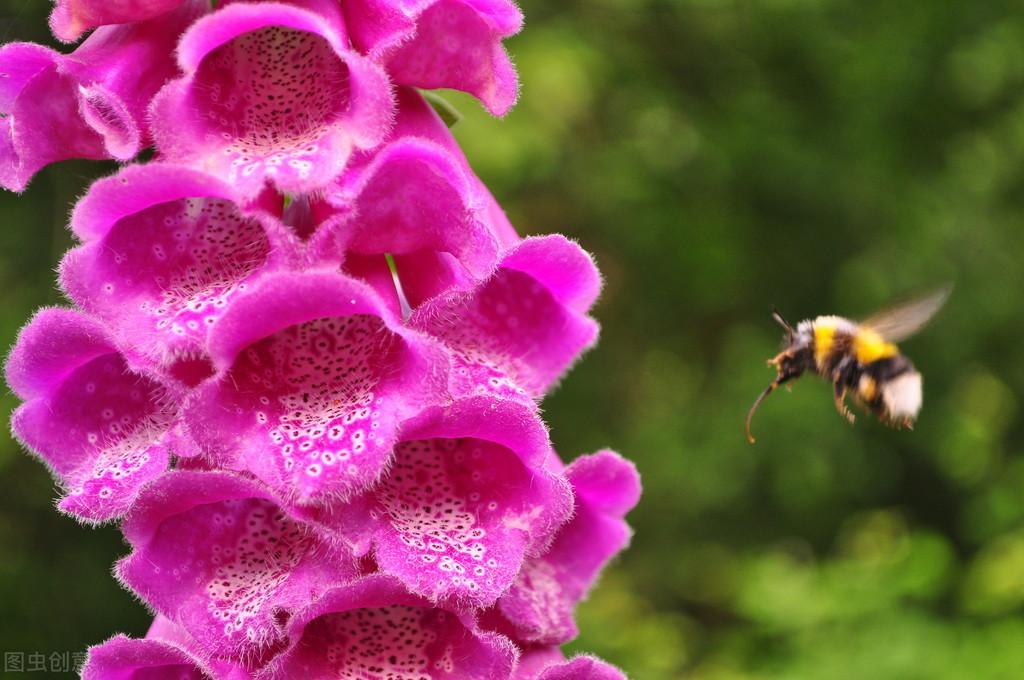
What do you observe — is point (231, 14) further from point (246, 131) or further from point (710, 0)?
point (710, 0)

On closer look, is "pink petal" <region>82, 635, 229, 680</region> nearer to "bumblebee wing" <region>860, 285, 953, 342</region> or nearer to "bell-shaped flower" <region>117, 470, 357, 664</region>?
"bell-shaped flower" <region>117, 470, 357, 664</region>

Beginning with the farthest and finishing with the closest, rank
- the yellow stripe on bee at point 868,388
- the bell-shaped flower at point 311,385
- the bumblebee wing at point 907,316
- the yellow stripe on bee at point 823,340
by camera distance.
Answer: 1. the yellow stripe on bee at point 823,340
2. the yellow stripe on bee at point 868,388
3. the bumblebee wing at point 907,316
4. the bell-shaped flower at point 311,385

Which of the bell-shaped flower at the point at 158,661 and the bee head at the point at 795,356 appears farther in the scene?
the bee head at the point at 795,356

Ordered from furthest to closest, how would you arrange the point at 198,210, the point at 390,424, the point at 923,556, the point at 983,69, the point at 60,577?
the point at 983,69, the point at 60,577, the point at 923,556, the point at 198,210, the point at 390,424

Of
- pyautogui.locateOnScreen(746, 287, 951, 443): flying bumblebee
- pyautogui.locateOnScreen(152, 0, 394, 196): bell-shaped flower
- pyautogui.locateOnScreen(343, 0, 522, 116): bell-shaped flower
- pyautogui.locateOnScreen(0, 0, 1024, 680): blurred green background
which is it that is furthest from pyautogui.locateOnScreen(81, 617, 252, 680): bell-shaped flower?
pyautogui.locateOnScreen(0, 0, 1024, 680): blurred green background

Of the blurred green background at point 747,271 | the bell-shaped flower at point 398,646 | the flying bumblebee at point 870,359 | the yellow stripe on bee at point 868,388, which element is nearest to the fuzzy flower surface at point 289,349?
the bell-shaped flower at point 398,646

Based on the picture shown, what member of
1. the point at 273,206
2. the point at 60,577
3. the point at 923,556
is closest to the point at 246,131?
the point at 273,206

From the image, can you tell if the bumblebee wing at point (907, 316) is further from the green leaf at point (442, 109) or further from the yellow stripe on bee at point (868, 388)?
the green leaf at point (442, 109)

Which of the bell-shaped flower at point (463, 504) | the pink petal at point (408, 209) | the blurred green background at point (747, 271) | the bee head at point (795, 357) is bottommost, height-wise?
the blurred green background at point (747, 271)
